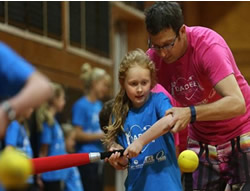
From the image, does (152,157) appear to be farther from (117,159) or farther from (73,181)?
(73,181)

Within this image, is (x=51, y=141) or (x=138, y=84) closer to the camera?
(x=138, y=84)

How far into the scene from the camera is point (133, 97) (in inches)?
133

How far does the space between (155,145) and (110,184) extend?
630 cm

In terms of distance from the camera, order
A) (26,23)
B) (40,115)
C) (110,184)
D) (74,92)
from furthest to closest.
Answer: (110,184) → (74,92) → (26,23) → (40,115)

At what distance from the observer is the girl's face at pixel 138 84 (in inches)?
131

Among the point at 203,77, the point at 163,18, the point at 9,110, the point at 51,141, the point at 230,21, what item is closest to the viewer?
the point at 9,110

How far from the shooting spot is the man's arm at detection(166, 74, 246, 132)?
298 cm

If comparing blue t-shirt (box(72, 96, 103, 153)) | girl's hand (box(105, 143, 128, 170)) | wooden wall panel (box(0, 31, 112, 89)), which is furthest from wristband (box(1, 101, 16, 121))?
blue t-shirt (box(72, 96, 103, 153))

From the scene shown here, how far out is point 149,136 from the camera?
3066 mm

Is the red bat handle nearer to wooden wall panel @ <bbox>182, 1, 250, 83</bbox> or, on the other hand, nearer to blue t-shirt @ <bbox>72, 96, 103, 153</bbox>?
blue t-shirt @ <bbox>72, 96, 103, 153</bbox>

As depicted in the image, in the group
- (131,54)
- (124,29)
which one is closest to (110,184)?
(124,29)

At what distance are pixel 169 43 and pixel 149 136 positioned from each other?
48cm

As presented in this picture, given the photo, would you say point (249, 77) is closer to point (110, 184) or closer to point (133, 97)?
point (110, 184)

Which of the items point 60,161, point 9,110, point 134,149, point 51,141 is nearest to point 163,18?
point 134,149
